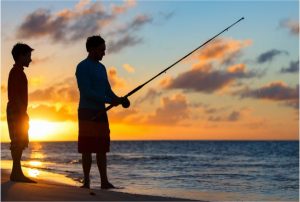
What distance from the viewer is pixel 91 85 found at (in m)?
6.15

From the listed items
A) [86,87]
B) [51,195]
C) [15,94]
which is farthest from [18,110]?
[51,195]

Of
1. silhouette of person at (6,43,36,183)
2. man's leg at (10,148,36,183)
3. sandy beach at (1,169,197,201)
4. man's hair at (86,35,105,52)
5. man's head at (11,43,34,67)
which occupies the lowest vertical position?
sandy beach at (1,169,197,201)

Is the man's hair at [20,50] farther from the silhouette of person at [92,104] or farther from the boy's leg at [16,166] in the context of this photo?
the boy's leg at [16,166]

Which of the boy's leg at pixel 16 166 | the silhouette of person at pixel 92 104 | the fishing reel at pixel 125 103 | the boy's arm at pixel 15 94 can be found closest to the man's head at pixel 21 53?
the boy's arm at pixel 15 94

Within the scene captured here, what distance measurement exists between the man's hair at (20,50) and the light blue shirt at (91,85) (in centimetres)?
66

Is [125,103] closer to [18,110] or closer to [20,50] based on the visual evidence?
[18,110]

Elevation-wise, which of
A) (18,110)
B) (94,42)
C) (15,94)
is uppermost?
(94,42)

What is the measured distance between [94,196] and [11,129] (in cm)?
170

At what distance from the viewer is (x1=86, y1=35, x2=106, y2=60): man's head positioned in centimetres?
626

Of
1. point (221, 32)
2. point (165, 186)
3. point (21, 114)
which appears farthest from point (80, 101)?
point (165, 186)

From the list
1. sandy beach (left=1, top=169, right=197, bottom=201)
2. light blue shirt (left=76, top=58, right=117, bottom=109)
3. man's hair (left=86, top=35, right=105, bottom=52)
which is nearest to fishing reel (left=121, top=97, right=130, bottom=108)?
light blue shirt (left=76, top=58, right=117, bottom=109)

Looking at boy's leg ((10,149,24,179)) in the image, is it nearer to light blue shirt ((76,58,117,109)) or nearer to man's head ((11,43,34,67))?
light blue shirt ((76,58,117,109))

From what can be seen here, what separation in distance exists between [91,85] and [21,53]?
3.10ft

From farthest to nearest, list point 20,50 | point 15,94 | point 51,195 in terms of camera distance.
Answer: point 20,50
point 15,94
point 51,195
